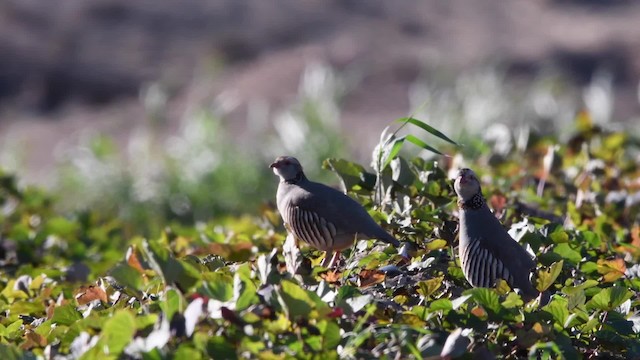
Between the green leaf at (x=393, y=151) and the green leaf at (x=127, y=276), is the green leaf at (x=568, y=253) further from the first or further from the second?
the green leaf at (x=127, y=276)

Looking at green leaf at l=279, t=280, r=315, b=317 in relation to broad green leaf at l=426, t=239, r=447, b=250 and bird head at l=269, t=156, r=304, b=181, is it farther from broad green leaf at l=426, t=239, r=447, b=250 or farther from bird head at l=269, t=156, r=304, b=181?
bird head at l=269, t=156, r=304, b=181

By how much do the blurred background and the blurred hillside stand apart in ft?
0.18

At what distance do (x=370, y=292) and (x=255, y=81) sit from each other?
20777mm

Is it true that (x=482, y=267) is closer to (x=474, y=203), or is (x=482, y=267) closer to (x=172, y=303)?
(x=474, y=203)

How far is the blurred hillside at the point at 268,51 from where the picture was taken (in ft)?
74.7

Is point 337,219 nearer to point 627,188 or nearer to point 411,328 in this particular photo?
point 411,328

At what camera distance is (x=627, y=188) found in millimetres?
6324

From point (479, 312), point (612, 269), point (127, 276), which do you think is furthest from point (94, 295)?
point (612, 269)

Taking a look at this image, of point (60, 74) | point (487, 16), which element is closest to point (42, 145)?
point (60, 74)

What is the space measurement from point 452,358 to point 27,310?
169 cm

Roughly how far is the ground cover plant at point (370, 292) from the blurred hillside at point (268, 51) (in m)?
14.6

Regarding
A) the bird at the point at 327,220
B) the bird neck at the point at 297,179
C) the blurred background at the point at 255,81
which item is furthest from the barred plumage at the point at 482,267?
the blurred background at the point at 255,81

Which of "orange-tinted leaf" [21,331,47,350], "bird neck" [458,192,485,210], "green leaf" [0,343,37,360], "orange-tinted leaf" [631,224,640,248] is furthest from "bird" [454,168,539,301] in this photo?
"green leaf" [0,343,37,360]

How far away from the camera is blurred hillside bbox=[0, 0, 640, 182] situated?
22781 mm
